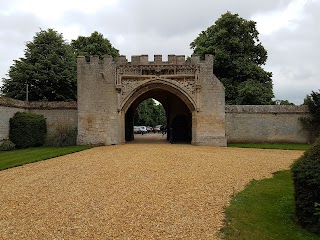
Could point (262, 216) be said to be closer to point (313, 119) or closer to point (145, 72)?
point (145, 72)

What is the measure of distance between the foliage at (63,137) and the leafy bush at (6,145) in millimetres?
2133

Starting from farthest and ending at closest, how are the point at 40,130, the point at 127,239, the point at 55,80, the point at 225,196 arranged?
the point at 55,80
the point at 40,130
the point at 225,196
the point at 127,239

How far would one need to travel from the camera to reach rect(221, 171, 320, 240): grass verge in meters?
4.35

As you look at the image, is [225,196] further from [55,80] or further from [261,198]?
[55,80]

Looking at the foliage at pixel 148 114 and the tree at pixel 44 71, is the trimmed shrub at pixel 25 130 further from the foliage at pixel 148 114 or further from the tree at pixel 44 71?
the foliage at pixel 148 114

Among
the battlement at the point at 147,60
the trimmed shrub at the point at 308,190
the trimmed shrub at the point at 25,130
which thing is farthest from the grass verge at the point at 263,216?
the trimmed shrub at the point at 25,130

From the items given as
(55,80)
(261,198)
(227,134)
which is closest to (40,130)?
(55,80)

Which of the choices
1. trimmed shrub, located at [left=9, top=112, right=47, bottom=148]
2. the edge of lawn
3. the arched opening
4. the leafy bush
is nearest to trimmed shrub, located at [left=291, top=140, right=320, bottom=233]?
the edge of lawn

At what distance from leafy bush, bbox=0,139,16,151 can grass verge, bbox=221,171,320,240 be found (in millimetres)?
12709

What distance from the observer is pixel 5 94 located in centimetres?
2244

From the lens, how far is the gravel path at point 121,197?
455 centimetres

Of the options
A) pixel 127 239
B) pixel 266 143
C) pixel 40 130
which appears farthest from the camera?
pixel 266 143

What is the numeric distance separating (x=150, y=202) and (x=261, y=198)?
2.13m

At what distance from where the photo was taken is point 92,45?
29.9 metres
